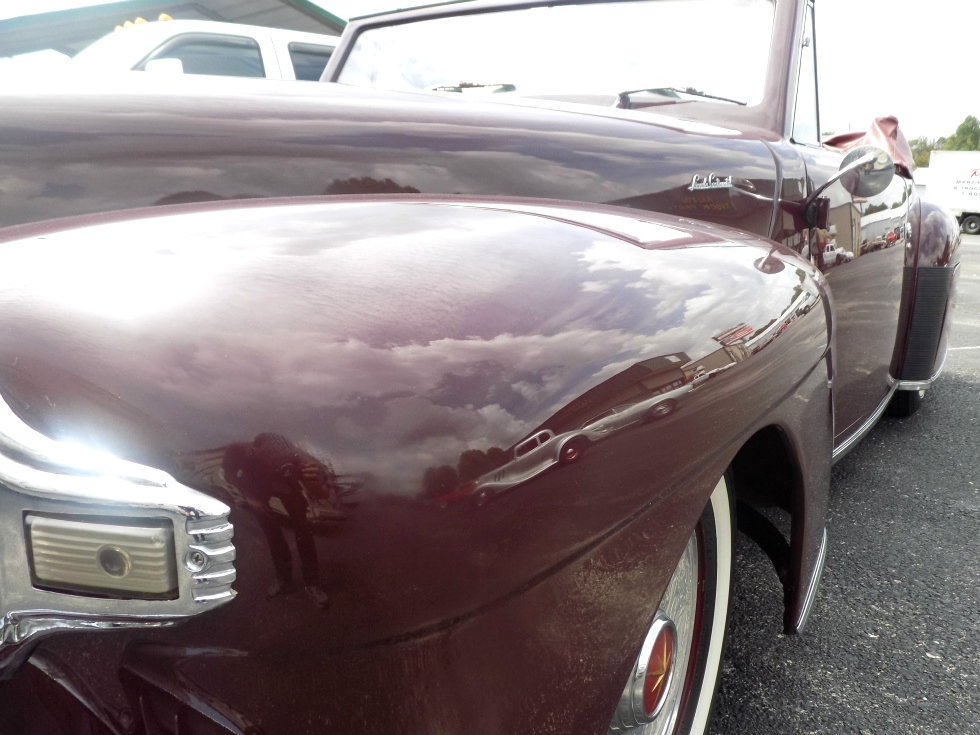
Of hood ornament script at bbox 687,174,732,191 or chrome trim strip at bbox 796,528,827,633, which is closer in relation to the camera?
chrome trim strip at bbox 796,528,827,633

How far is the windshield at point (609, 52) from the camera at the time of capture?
2.20 meters

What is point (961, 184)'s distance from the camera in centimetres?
2053

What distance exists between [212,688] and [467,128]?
3.72ft

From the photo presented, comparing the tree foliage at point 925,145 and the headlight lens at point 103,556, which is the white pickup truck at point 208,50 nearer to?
the headlight lens at point 103,556

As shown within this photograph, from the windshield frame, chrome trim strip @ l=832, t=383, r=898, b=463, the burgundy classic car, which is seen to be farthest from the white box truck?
the burgundy classic car

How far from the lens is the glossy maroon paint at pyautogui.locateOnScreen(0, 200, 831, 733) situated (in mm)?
641

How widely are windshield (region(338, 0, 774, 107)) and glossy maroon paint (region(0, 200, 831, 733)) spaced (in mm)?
1531

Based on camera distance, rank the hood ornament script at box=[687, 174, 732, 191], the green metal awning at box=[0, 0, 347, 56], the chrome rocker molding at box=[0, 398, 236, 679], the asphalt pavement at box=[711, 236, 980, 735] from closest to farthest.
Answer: the chrome rocker molding at box=[0, 398, 236, 679]
the asphalt pavement at box=[711, 236, 980, 735]
the hood ornament script at box=[687, 174, 732, 191]
the green metal awning at box=[0, 0, 347, 56]

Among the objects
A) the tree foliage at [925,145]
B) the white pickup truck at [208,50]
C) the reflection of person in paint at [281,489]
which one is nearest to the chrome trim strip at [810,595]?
the reflection of person in paint at [281,489]

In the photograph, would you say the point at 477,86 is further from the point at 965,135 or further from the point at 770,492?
the point at 965,135

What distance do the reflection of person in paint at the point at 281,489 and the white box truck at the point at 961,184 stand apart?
22.5 meters

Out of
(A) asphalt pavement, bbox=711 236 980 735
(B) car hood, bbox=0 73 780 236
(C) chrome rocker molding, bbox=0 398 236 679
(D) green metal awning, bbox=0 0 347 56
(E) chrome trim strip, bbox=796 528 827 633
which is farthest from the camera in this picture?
(D) green metal awning, bbox=0 0 347 56

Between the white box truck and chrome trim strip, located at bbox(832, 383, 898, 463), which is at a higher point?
chrome trim strip, located at bbox(832, 383, 898, 463)

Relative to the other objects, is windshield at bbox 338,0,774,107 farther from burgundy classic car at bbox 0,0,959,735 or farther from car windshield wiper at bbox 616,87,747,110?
burgundy classic car at bbox 0,0,959,735
